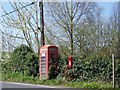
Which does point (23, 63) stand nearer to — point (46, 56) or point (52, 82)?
point (46, 56)

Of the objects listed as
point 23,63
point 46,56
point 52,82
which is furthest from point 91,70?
point 23,63

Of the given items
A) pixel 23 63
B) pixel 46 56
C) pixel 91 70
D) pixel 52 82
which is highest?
pixel 46 56

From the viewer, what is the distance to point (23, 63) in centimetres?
2500

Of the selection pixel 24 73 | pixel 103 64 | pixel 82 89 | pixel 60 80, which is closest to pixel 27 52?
pixel 24 73

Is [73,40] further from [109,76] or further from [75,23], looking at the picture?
[109,76]

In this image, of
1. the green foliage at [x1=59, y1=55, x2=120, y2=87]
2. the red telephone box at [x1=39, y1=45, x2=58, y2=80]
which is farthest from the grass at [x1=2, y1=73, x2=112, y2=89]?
the green foliage at [x1=59, y1=55, x2=120, y2=87]

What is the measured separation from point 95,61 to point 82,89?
363cm

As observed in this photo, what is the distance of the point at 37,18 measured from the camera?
32.7 m

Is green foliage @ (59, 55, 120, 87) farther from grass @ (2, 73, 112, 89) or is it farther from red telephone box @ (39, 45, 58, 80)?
red telephone box @ (39, 45, 58, 80)

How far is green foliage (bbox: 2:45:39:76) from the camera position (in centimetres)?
2395

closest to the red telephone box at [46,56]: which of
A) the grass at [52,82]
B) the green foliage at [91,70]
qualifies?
the grass at [52,82]

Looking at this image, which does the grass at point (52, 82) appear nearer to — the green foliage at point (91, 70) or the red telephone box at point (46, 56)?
the red telephone box at point (46, 56)

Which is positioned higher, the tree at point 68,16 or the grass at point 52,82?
the tree at point 68,16

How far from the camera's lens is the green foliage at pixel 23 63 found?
24.0 metres
